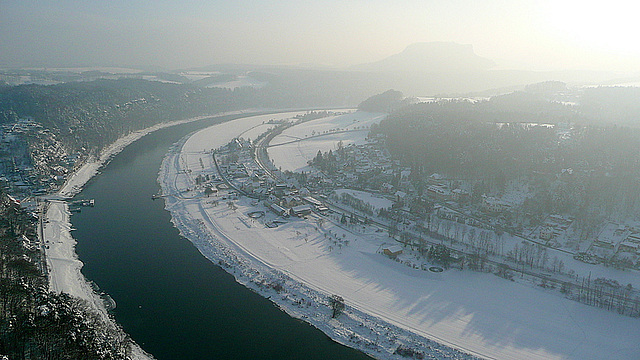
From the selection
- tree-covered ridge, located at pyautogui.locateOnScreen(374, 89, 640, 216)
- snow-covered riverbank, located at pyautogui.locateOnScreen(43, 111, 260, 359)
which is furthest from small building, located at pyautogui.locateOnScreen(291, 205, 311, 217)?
snow-covered riverbank, located at pyautogui.locateOnScreen(43, 111, 260, 359)

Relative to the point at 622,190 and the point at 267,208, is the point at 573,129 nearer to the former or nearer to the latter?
the point at 622,190

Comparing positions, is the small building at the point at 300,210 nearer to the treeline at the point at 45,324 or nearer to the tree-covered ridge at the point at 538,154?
the tree-covered ridge at the point at 538,154

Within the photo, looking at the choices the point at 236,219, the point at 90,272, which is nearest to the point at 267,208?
the point at 236,219

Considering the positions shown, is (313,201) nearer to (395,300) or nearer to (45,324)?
(395,300)

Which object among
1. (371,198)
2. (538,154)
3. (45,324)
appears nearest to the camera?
(45,324)

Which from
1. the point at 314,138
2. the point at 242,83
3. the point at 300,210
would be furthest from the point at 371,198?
the point at 242,83

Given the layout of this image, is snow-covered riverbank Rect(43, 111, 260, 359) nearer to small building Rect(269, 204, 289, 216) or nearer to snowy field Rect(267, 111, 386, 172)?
small building Rect(269, 204, 289, 216)

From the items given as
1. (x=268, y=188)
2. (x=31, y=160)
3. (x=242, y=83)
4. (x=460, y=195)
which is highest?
(x=242, y=83)
